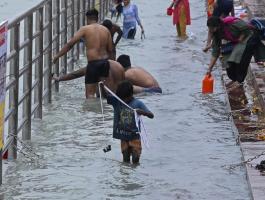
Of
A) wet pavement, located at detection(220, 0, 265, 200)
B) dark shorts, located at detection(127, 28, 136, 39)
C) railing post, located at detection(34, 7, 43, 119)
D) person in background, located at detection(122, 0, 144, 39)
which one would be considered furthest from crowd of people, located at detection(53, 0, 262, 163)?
dark shorts, located at detection(127, 28, 136, 39)

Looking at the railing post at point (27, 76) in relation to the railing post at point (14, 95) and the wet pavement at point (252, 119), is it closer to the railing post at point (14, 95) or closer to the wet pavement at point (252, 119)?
the railing post at point (14, 95)

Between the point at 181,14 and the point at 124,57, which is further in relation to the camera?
the point at 181,14

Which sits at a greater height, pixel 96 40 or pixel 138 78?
pixel 96 40

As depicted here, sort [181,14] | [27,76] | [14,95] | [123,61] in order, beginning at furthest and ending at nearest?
[181,14] → [123,61] → [27,76] → [14,95]

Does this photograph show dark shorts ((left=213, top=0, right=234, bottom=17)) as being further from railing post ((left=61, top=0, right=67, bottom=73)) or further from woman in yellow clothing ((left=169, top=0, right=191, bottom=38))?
woman in yellow clothing ((left=169, top=0, right=191, bottom=38))

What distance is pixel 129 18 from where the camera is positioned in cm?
2275

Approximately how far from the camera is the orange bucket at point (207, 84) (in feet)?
51.0

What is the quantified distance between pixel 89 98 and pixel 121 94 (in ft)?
15.4

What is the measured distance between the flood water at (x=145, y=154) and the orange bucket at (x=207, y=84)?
12cm

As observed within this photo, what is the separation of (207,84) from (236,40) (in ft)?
3.10

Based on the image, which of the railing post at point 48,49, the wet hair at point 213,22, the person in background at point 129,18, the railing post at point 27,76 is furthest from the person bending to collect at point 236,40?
the person in background at point 129,18

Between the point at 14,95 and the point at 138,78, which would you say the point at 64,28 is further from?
the point at 14,95

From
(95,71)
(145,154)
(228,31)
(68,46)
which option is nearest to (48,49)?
(68,46)

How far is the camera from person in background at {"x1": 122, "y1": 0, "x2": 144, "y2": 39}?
22594 mm
